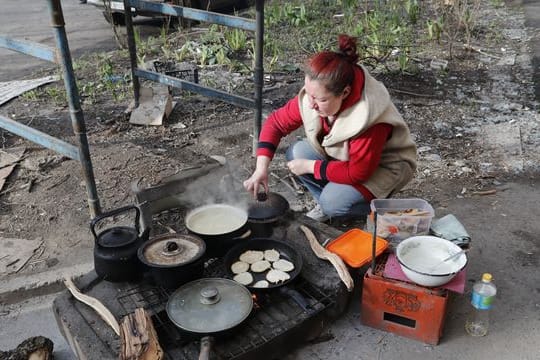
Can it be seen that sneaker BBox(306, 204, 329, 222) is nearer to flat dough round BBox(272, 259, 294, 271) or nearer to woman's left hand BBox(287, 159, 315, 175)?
woman's left hand BBox(287, 159, 315, 175)

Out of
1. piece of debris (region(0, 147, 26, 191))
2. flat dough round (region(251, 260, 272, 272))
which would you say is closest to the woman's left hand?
flat dough round (region(251, 260, 272, 272))

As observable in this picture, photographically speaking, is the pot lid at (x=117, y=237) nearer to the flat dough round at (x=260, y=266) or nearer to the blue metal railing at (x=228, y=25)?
the flat dough round at (x=260, y=266)

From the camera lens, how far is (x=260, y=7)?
3844 mm

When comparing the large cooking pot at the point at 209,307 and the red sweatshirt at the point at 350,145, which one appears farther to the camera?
the red sweatshirt at the point at 350,145

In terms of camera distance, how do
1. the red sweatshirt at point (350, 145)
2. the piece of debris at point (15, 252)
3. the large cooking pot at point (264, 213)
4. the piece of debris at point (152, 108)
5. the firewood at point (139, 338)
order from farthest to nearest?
the piece of debris at point (152, 108), the piece of debris at point (15, 252), the large cooking pot at point (264, 213), the red sweatshirt at point (350, 145), the firewood at point (139, 338)

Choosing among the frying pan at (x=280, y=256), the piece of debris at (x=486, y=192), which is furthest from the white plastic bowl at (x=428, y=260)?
the piece of debris at (x=486, y=192)

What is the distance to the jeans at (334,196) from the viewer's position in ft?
10.2

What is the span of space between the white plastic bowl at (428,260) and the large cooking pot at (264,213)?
78cm

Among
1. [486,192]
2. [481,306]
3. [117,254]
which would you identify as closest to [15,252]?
[117,254]

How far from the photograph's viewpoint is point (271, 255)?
9.32 ft

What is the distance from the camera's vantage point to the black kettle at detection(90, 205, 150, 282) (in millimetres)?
2527

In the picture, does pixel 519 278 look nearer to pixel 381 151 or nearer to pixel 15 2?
pixel 381 151

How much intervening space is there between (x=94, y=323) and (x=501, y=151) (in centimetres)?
384

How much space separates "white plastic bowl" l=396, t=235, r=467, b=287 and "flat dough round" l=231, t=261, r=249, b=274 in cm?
83
